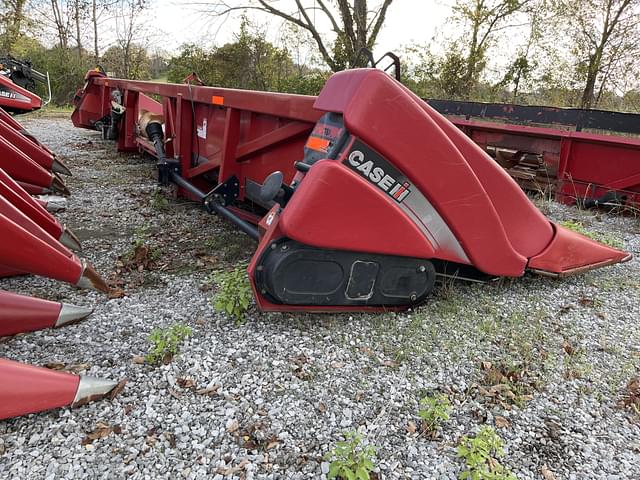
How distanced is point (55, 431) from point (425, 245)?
1869mm

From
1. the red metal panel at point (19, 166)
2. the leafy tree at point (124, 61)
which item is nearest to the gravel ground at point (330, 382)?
the red metal panel at point (19, 166)

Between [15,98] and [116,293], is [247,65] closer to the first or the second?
[15,98]

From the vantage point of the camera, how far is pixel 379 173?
235cm

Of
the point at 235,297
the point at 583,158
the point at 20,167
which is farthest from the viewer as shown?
the point at 583,158

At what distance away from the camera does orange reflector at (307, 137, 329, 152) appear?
2468mm

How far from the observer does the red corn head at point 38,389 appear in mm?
1709

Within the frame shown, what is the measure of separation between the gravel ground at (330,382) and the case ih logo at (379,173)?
0.75 m

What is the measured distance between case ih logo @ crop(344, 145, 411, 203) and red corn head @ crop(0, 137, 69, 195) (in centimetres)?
321

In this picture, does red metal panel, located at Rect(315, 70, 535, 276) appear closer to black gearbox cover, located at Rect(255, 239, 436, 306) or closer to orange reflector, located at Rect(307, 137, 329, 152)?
orange reflector, located at Rect(307, 137, 329, 152)

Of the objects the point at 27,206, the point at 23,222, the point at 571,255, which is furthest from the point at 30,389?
the point at 571,255

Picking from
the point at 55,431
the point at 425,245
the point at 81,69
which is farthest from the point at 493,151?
the point at 81,69

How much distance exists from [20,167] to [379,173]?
3333 mm

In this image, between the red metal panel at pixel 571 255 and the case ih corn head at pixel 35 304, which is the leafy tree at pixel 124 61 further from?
the red metal panel at pixel 571 255

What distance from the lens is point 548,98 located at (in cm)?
1468
